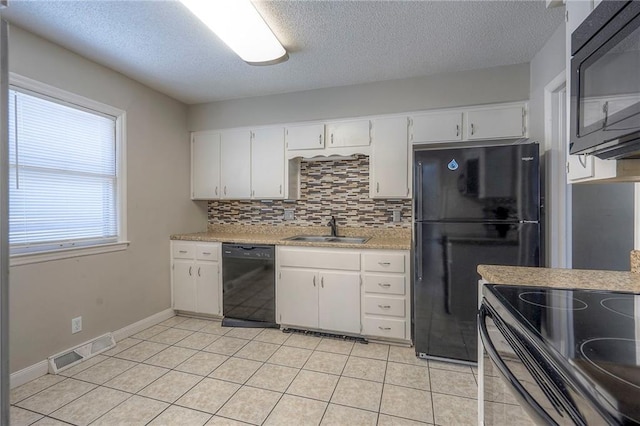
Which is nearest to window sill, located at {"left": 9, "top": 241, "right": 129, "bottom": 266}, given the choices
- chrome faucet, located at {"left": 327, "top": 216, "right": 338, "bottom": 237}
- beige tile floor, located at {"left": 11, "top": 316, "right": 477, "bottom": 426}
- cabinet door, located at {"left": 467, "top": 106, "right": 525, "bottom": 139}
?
beige tile floor, located at {"left": 11, "top": 316, "right": 477, "bottom": 426}

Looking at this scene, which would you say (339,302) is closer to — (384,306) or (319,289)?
(319,289)

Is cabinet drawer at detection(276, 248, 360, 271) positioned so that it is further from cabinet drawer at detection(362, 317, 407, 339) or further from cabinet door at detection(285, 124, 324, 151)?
cabinet door at detection(285, 124, 324, 151)

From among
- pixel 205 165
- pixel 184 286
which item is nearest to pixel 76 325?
pixel 184 286

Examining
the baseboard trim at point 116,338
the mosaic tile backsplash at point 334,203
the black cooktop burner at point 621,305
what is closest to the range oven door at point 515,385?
the black cooktop burner at point 621,305

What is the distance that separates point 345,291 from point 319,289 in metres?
0.25

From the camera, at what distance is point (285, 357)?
7.73 ft

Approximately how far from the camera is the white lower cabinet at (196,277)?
3.08 metres

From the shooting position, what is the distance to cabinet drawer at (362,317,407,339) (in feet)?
8.29

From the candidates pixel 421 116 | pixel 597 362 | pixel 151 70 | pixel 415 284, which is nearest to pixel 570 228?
pixel 415 284

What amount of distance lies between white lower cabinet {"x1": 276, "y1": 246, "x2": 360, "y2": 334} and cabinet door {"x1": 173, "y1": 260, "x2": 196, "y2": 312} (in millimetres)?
1018

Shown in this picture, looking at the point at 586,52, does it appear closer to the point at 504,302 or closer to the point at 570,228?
the point at 504,302

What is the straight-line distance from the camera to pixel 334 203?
10.8ft

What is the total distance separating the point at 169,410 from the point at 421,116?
2973 mm

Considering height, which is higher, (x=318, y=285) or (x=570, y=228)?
(x=570, y=228)
